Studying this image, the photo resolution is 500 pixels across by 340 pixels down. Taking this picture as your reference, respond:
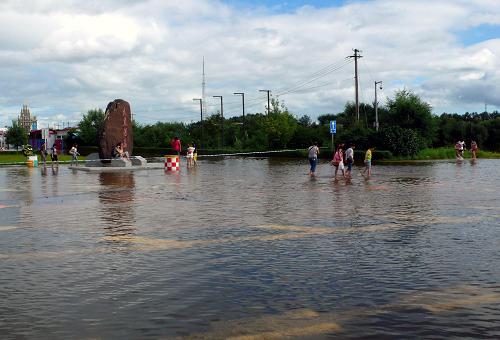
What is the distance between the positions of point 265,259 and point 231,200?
8.11 meters

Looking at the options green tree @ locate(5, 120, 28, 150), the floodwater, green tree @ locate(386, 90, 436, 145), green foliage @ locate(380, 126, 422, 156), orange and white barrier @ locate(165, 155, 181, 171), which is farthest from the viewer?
green tree @ locate(5, 120, 28, 150)

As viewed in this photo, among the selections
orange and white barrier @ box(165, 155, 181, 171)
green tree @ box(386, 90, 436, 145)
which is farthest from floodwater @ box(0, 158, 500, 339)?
green tree @ box(386, 90, 436, 145)

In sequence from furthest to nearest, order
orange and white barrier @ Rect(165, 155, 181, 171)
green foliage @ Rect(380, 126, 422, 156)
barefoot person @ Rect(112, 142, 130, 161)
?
1. green foliage @ Rect(380, 126, 422, 156)
2. barefoot person @ Rect(112, 142, 130, 161)
3. orange and white barrier @ Rect(165, 155, 181, 171)

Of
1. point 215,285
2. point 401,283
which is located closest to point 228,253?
point 215,285

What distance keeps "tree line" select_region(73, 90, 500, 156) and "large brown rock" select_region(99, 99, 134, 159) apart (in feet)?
3.59

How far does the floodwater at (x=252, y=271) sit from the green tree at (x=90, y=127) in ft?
263

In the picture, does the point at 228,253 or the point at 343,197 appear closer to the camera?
the point at 228,253

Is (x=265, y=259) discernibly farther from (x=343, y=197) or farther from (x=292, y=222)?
(x=343, y=197)

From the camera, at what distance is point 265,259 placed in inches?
315

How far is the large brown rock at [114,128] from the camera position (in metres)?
37.8

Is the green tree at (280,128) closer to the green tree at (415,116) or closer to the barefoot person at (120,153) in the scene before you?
the green tree at (415,116)

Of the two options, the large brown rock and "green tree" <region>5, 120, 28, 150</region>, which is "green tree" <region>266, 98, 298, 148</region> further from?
"green tree" <region>5, 120, 28, 150</region>

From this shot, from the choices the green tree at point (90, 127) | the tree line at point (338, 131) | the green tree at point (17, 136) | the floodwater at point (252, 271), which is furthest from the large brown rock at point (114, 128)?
the green tree at point (17, 136)

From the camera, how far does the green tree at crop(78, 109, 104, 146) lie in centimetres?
9250
